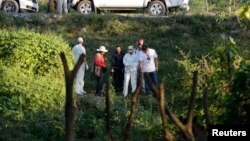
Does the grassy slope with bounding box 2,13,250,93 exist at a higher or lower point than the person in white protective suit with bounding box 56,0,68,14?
lower

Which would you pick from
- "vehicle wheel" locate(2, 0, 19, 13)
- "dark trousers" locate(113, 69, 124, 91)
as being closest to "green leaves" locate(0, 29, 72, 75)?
"dark trousers" locate(113, 69, 124, 91)

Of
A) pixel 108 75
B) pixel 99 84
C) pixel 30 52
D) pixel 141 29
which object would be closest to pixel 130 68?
pixel 99 84

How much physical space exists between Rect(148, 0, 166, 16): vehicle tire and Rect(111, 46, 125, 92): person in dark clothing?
8.54 m

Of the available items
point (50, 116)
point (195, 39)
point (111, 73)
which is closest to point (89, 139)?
point (50, 116)

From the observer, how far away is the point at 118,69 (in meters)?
17.0

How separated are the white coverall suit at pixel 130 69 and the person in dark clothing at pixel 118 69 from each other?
0.92m

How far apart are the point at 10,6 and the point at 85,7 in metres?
3.20

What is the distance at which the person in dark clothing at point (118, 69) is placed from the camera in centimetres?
1697

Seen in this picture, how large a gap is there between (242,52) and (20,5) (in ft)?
61.0

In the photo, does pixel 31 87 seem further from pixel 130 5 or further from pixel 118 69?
pixel 130 5

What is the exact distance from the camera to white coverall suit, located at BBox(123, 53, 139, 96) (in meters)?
15.8

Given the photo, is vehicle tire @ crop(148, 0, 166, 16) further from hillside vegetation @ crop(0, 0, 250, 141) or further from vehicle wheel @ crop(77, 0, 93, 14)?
vehicle wheel @ crop(77, 0, 93, 14)

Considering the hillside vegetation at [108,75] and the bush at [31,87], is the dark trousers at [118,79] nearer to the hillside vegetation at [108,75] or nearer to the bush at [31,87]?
the hillside vegetation at [108,75]

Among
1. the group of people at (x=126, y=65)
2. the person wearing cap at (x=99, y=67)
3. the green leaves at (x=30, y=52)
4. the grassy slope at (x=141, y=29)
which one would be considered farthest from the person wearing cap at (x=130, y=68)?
the grassy slope at (x=141, y=29)
